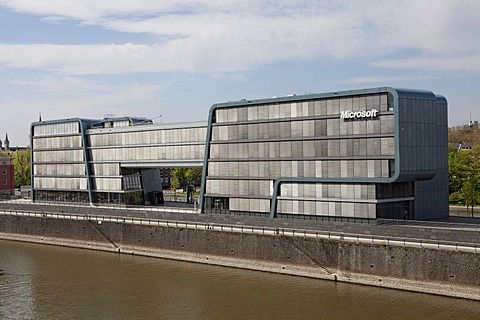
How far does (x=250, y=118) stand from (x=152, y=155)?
2194cm

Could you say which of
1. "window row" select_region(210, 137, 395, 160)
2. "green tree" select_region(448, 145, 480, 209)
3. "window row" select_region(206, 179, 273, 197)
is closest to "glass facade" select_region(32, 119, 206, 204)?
"window row" select_region(206, 179, 273, 197)

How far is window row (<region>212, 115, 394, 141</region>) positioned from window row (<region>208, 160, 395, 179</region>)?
317cm

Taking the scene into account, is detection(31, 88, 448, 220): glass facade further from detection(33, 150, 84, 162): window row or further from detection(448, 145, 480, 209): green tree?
detection(448, 145, 480, 209): green tree

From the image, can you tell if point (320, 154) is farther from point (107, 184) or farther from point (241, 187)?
point (107, 184)

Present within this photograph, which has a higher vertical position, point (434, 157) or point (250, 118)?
point (250, 118)

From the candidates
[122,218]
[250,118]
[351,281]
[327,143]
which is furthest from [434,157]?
[122,218]

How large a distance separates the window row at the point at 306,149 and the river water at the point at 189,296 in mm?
14805

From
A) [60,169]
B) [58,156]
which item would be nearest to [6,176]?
[58,156]

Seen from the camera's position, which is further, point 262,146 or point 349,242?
point 262,146

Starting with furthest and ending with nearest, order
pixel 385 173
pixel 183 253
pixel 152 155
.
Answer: pixel 152 155 < pixel 183 253 < pixel 385 173

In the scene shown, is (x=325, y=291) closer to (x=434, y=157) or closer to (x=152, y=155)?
(x=434, y=157)

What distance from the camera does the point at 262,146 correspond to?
2938 inches

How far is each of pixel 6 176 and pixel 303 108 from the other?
9386 centimetres

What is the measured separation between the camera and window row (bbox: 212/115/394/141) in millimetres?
64188
